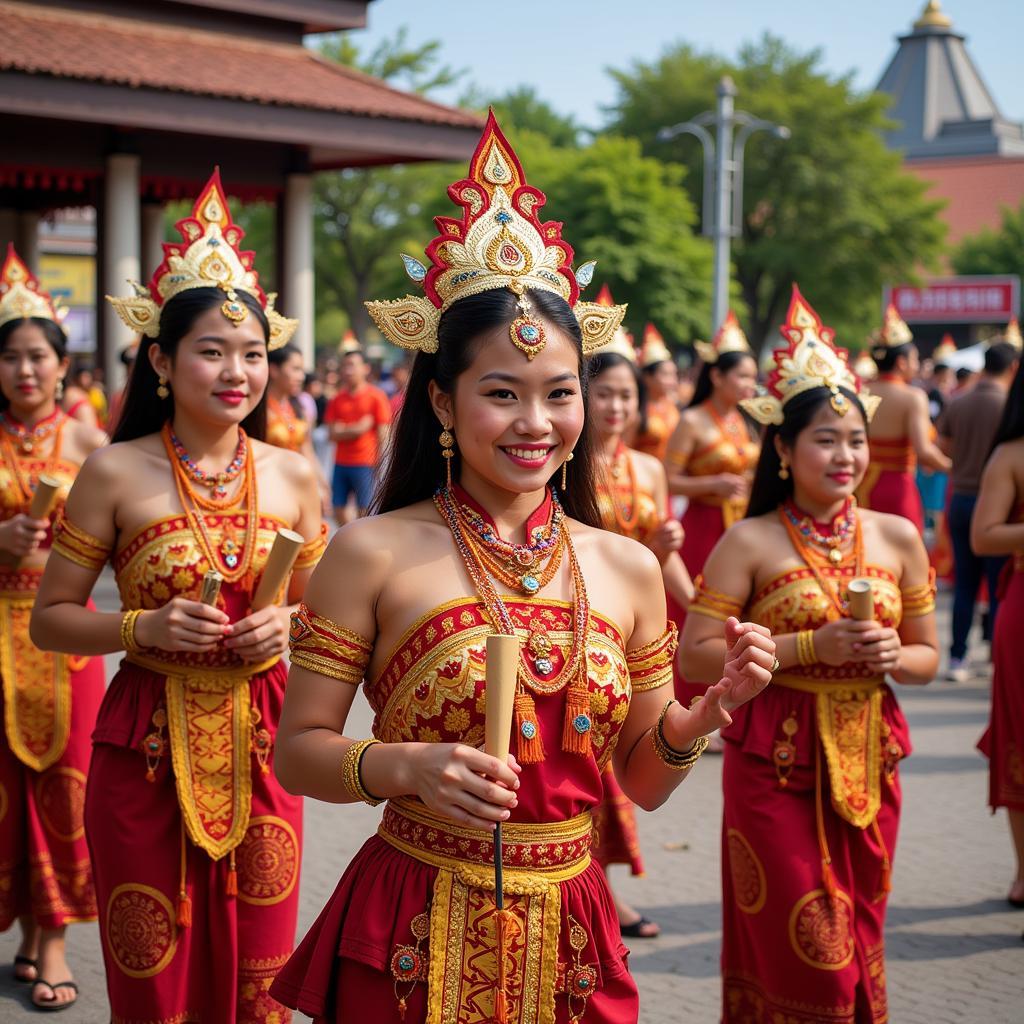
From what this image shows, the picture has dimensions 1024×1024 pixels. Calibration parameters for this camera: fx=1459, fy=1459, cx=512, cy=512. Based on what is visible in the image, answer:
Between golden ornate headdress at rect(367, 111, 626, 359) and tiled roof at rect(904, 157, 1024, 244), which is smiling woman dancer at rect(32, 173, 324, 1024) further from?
tiled roof at rect(904, 157, 1024, 244)

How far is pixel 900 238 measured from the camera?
48.7 metres

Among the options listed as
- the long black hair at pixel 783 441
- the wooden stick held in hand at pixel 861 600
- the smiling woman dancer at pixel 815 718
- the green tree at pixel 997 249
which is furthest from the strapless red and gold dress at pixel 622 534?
the green tree at pixel 997 249

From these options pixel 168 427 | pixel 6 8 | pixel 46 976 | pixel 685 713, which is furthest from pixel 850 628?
pixel 6 8

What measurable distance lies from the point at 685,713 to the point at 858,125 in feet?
161

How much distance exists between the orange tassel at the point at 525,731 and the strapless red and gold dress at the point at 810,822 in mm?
1704

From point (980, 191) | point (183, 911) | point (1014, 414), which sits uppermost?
point (980, 191)

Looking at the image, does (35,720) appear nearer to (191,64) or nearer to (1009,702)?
(1009,702)

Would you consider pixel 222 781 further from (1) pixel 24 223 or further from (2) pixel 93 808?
(1) pixel 24 223

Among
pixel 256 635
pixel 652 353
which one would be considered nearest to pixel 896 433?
pixel 652 353

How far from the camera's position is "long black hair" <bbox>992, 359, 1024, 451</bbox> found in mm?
5707

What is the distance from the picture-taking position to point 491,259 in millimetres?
2768

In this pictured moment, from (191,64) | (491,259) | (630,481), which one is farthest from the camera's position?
(191,64)

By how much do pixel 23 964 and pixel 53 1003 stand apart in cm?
39

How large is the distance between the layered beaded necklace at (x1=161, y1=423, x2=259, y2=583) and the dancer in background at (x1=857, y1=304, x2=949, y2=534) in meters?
7.45
